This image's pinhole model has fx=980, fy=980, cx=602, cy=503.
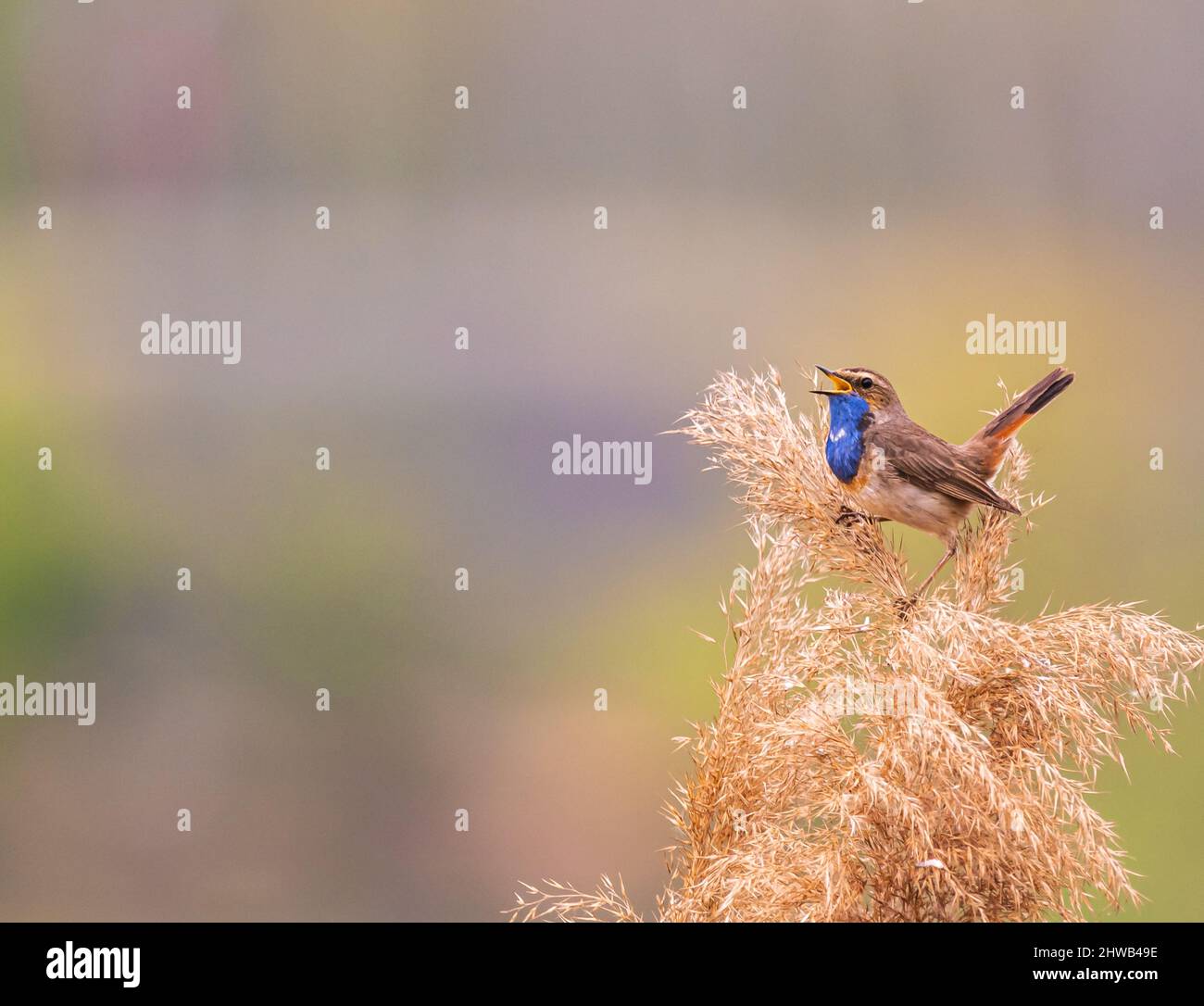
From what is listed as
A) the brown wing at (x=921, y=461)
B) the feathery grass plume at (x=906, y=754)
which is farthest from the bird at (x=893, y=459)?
the feathery grass plume at (x=906, y=754)

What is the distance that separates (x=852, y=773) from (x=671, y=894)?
1.11 ft

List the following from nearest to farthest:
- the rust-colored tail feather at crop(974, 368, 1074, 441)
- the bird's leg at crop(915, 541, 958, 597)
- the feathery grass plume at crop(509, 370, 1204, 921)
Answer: the feathery grass plume at crop(509, 370, 1204, 921), the bird's leg at crop(915, 541, 958, 597), the rust-colored tail feather at crop(974, 368, 1074, 441)

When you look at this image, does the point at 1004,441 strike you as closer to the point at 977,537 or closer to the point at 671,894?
the point at 977,537

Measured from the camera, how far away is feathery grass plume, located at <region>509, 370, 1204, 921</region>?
48.0 inches

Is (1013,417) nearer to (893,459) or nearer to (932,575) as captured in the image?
(893,459)

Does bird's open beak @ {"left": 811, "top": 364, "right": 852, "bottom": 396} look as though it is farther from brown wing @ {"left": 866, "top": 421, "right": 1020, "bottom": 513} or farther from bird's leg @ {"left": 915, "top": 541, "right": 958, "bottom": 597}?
bird's leg @ {"left": 915, "top": 541, "right": 958, "bottom": 597}

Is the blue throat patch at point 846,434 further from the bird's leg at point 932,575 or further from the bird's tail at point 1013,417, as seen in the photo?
the bird's tail at point 1013,417

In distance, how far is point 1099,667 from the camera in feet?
4.25

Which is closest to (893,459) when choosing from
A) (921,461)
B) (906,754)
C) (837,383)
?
(921,461)

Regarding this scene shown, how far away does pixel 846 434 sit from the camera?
1851 millimetres

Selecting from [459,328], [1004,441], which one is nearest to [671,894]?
[1004,441]

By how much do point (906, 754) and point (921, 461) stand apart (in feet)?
2.64

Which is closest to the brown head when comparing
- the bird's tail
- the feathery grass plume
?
the bird's tail

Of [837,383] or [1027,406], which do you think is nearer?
[837,383]
